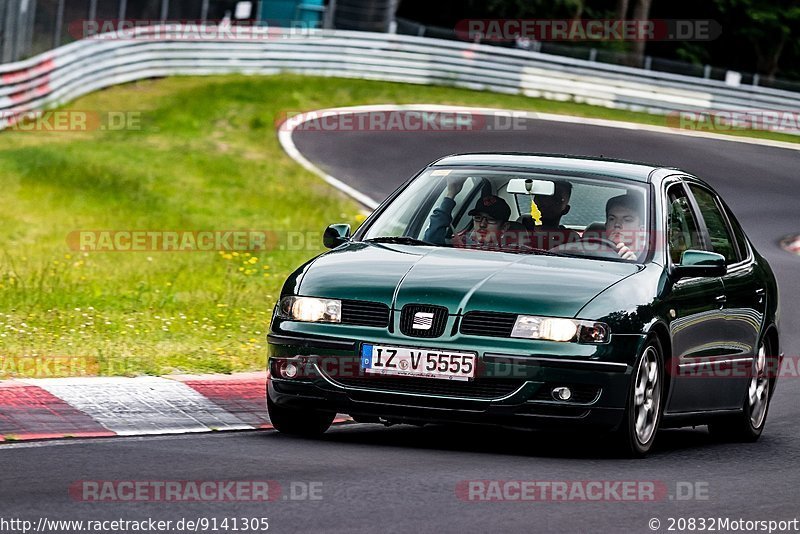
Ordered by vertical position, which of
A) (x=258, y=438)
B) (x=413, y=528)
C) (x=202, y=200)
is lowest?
(x=202, y=200)

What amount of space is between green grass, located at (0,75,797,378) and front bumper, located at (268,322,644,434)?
7.32ft

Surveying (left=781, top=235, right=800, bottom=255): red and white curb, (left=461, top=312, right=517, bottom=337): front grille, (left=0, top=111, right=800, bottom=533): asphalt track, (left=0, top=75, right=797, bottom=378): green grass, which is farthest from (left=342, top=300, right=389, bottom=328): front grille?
(left=781, top=235, right=800, bottom=255): red and white curb

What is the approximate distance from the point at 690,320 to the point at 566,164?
1.15 meters

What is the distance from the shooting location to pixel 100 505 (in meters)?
6.14

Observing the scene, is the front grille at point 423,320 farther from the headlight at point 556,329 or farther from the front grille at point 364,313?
the headlight at point 556,329

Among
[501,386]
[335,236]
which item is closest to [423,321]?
[501,386]

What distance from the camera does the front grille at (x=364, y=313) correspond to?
25.7 ft

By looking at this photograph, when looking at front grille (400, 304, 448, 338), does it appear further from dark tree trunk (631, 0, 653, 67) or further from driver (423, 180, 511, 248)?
dark tree trunk (631, 0, 653, 67)

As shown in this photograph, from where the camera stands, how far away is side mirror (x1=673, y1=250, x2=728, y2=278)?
8.65 meters

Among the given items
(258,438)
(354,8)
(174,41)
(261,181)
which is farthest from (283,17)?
(258,438)

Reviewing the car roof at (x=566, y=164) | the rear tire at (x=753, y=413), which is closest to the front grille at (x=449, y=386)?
the car roof at (x=566, y=164)

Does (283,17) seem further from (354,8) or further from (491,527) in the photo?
(491,527)

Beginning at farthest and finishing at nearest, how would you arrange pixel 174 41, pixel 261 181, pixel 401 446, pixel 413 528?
pixel 174 41
pixel 261 181
pixel 401 446
pixel 413 528

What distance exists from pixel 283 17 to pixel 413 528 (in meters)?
38.1
